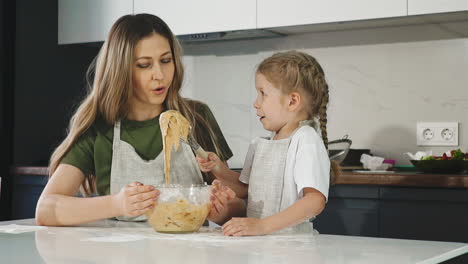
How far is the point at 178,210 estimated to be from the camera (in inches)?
56.5

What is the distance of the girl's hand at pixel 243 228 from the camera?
141 centimetres

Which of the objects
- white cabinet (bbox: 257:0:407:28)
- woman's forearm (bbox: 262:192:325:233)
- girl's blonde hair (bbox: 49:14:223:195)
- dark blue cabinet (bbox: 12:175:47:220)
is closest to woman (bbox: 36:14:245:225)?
girl's blonde hair (bbox: 49:14:223:195)

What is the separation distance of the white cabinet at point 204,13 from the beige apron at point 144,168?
1.46m

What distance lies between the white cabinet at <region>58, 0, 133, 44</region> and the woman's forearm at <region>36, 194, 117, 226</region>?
1.99m

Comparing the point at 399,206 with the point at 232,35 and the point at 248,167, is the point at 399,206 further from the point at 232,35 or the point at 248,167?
the point at 232,35

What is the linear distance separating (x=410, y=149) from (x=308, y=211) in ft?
5.57

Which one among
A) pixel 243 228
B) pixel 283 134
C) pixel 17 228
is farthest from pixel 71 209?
pixel 283 134

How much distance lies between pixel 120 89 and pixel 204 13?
1.56 m

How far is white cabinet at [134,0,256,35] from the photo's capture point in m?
3.17

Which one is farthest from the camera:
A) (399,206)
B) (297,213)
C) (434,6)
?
(434,6)

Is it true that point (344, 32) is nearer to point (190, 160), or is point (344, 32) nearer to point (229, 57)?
point (229, 57)

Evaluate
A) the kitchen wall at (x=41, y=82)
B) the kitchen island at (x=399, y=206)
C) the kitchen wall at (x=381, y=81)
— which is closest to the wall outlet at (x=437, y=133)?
the kitchen wall at (x=381, y=81)

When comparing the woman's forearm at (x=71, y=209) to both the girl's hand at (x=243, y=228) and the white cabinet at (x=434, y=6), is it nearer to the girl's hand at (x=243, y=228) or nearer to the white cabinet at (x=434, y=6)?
the girl's hand at (x=243, y=228)

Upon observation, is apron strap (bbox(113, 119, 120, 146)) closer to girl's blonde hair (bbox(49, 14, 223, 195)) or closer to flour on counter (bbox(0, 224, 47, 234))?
girl's blonde hair (bbox(49, 14, 223, 195))
